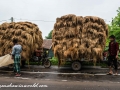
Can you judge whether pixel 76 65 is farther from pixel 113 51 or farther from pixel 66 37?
pixel 113 51

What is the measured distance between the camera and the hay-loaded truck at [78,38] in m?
12.5

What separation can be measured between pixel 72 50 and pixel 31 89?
17.5 ft

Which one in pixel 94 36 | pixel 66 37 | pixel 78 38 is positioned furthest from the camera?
pixel 66 37

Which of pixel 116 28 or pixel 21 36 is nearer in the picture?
pixel 21 36

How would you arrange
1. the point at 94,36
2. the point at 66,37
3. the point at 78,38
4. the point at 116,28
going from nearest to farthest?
the point at 94,36 → the point at 78,38 → the point at 66,37 → the point at 116,28

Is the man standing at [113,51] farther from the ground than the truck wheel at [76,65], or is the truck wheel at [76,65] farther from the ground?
the man standing at [113,51]

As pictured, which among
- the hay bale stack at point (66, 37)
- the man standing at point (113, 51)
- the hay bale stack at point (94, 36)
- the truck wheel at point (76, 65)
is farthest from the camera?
the truck wheel at point (76, 65)

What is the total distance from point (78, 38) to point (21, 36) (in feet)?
11.3

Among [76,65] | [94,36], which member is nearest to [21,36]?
[76,65]

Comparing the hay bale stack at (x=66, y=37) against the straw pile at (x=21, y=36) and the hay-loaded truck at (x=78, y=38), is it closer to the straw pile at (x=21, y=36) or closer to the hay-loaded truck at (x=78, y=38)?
the hay-loaded truck at (x=78, y=38)

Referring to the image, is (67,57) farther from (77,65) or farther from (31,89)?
(31,89)

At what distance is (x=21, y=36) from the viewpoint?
13.5 m

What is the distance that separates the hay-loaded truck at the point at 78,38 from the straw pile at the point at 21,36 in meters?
1.52

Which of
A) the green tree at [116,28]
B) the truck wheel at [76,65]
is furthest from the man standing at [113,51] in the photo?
the green tree at [116,28]
